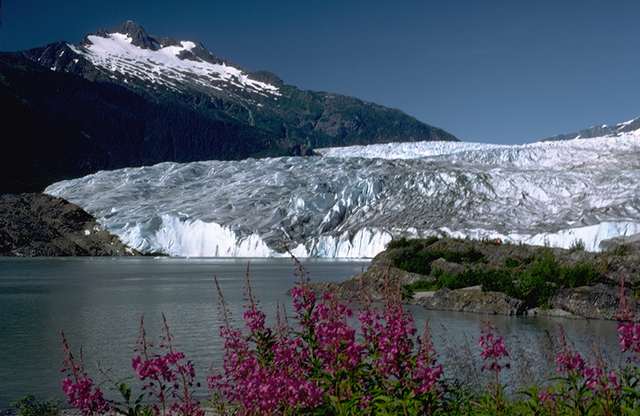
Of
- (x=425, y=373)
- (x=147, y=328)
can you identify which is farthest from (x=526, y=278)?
(x=425, y=373)

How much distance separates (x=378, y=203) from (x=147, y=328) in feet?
141

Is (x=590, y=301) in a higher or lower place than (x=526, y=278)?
lower

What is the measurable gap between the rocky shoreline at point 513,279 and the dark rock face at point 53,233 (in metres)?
43.5

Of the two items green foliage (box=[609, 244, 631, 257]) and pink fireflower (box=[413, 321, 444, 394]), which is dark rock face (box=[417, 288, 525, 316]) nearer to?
green foliage (box=[609, 244, 631, 257])

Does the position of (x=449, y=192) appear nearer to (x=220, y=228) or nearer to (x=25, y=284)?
(x=220, y=228)

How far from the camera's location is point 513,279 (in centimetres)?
2088

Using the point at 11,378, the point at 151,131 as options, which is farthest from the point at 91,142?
the point at 11,378

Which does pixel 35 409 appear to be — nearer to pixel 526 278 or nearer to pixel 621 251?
pixel 526 278

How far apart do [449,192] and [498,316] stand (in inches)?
1601

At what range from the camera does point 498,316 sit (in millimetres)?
18469

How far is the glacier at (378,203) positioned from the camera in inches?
1991

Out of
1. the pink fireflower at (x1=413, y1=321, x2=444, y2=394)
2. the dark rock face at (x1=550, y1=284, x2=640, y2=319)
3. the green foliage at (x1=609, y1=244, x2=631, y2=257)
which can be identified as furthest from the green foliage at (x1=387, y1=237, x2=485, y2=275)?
the pink fireflower at (x1=413, y1=321, x2=444, y2=394)

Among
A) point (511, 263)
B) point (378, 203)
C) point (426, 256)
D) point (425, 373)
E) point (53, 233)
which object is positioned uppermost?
point (378, 203)

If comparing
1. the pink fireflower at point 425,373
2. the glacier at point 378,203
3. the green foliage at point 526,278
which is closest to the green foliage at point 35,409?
the pink fireflower at point 425,373
